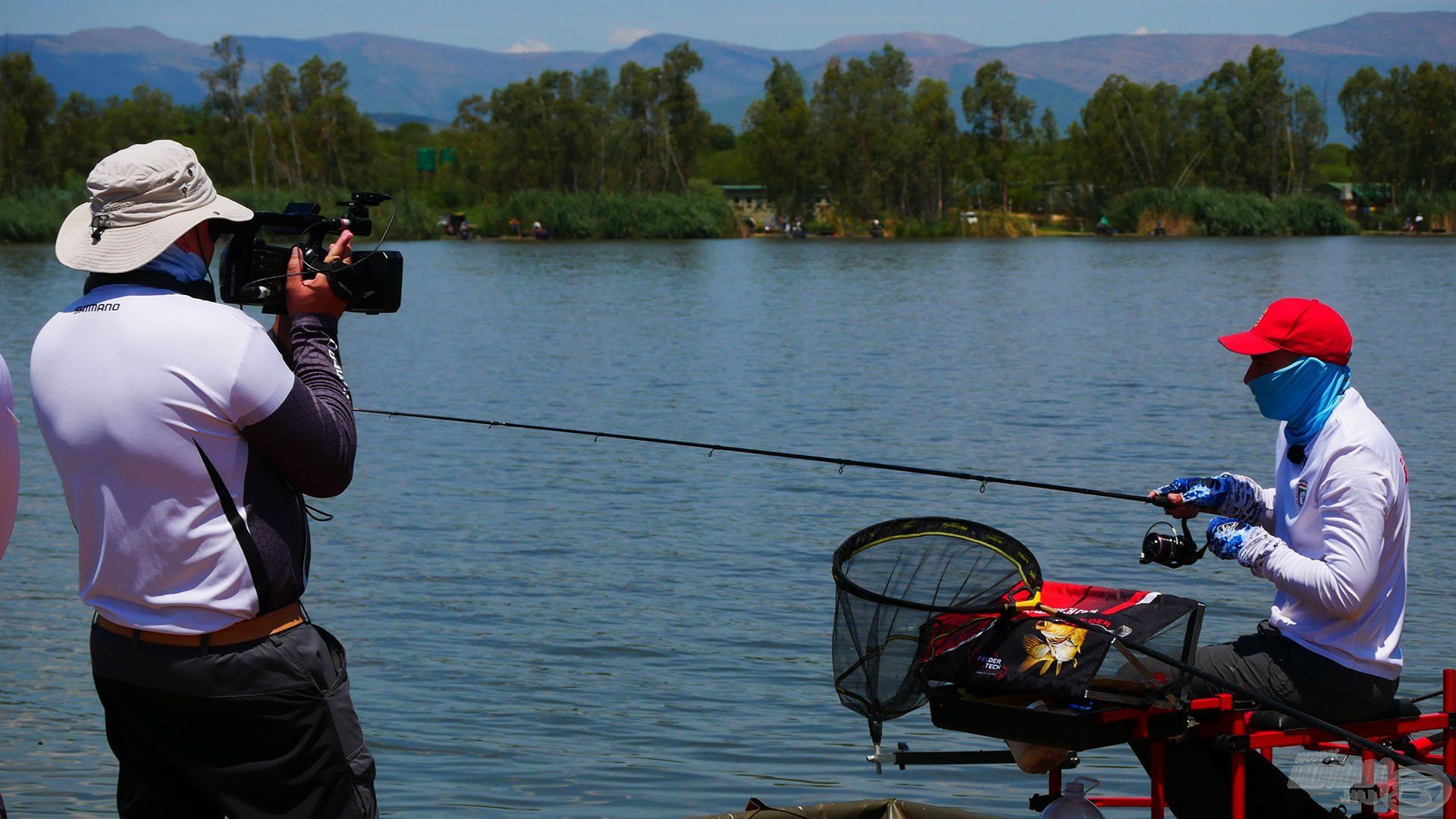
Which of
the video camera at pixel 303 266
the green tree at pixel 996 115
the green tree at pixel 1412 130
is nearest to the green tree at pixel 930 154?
the green tree at pixel 996 115

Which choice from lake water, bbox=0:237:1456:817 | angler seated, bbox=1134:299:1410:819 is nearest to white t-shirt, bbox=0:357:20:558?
angler seated, bbox=1134:299:1410:819

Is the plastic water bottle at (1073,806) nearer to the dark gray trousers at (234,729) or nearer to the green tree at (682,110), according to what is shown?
the dark gray trousers at (234,729)

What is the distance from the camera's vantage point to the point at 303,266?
3.48 m

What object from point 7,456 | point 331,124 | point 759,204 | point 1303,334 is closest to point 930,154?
point 759,204

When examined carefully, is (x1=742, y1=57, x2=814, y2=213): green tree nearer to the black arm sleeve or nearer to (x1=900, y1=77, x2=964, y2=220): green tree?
(x1=900, y1=77, x2=964, y2=220): green tree

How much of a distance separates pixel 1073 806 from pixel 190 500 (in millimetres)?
2461

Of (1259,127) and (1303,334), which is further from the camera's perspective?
(1259,127)

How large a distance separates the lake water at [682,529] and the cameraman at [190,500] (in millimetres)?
3039

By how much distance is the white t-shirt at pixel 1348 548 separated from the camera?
13.0ft

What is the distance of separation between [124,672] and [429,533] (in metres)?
8.59

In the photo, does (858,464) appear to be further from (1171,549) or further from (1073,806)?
(1073,806)

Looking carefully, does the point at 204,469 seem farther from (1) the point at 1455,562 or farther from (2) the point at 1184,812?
(1) the point at 1455,562

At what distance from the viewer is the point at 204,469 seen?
10.2 feet

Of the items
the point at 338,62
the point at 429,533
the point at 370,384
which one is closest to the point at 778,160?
the point at 338,62
